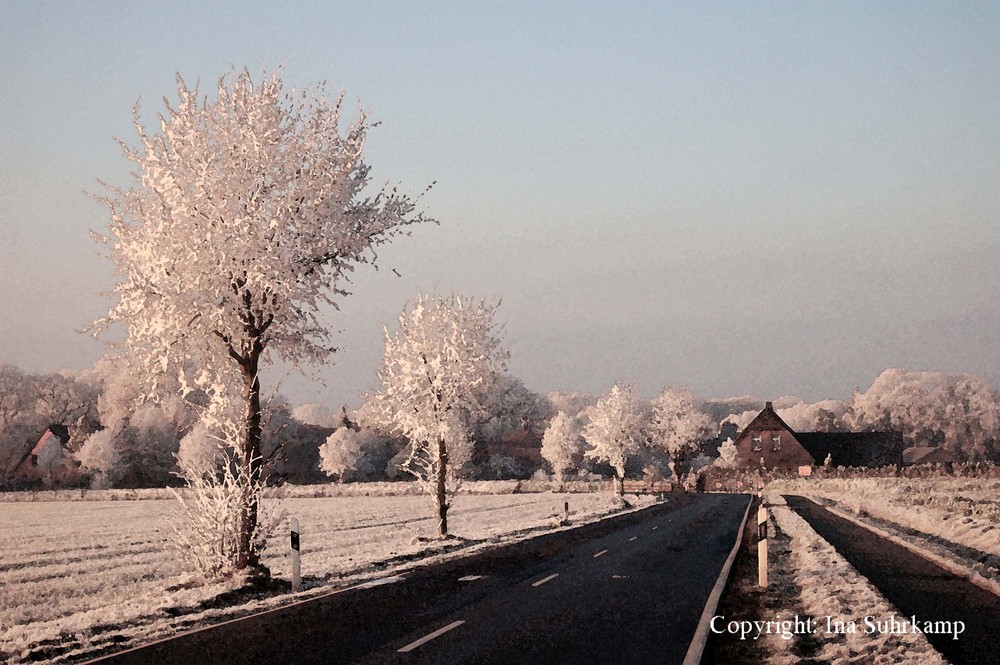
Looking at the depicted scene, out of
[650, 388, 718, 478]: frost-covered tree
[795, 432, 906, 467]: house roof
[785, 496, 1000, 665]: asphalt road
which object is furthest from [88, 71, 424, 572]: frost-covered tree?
[795, 432, 906, 467]: house roof

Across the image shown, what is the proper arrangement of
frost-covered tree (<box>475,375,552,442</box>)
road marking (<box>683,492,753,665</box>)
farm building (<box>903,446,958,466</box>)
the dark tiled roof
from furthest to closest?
frost-covered tree (<box>475,375,552,442</box>) < farm building (<box>903,446,958,466</box>) < the dark tiled roof < road marking (<box>683,492,753,665</box>)

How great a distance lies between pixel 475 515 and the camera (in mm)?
56281

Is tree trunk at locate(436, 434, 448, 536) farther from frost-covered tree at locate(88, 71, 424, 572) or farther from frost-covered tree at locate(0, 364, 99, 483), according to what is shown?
frost-covered tree at locate(0, 364, 99, 483)

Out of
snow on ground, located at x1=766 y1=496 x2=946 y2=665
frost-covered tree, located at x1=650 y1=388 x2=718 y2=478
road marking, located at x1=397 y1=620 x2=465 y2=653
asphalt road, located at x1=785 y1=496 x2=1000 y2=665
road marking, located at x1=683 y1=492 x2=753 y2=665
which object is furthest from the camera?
frost-covered tree, located at x1=650 y1=388 x2=718 y2=478

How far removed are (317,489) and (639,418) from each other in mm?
40623

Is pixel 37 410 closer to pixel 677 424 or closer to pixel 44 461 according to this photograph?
pixel 44 461

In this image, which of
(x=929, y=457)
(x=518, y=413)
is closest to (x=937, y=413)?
→ (x=929, y=457)

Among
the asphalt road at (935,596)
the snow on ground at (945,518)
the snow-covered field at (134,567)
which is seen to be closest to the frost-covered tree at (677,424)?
the snow on ground at (945,518)

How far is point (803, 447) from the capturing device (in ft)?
397

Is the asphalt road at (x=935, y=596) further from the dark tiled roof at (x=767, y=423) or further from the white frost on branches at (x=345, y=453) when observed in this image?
the white frost on branches at (x=345, y=453)

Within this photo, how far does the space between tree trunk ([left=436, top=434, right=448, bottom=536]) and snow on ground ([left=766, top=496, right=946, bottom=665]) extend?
13433 mm

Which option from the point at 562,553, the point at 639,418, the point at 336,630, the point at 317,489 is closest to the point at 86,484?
the point at 317,489

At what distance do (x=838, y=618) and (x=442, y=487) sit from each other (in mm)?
20344

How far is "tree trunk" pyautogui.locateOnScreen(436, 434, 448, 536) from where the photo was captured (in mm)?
31609
